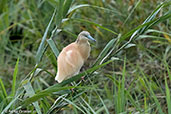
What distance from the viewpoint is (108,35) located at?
295cm

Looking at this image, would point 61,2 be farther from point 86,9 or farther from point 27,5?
point 27,5

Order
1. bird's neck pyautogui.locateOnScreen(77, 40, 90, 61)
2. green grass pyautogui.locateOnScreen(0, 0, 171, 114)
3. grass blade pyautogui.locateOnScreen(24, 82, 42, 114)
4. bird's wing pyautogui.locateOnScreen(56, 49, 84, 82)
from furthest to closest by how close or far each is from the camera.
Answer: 1. green grass pyautogui.locateOnScreen(0, 0, 171, 114)
2. bird's neck pyautogui.locateOnScreen(77, 40, 90, 61)
3. bird's wing pyautogui.locateOnScreen(56, 49, 84, 82)
4. grass blade pyautogui.locateOnScreen(24, 82, 42, 114)

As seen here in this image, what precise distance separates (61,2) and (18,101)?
19.5 inches

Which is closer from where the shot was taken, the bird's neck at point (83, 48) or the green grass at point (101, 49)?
the bird's neck at point (83, 48)

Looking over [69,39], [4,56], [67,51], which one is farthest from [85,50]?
[4,56]

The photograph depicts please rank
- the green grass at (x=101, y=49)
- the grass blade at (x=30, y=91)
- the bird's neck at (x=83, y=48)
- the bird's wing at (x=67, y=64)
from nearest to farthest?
the grass blade at (x=30, y=91) < the bird's wing at (x=67, y=64) < the bird's neck at (x=83, y=48) < the green grass at (x=101, y=49)

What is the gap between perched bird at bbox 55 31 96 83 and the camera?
5.26 ft

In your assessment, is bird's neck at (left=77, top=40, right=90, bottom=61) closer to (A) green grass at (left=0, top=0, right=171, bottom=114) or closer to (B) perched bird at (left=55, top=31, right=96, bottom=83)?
(B) perched bird at (left=55, top=31, right=96, bottom=83)

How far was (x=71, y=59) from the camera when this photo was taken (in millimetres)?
1644

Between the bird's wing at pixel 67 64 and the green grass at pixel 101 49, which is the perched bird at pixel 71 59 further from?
the green grass at pixel 101 49

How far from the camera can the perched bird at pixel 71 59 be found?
1603 millimetres

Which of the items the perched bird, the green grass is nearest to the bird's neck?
the perched bird

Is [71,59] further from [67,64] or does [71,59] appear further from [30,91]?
[30,91]

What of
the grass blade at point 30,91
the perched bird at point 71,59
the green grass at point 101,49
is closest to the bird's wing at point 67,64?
the perched bird at point 71,59
